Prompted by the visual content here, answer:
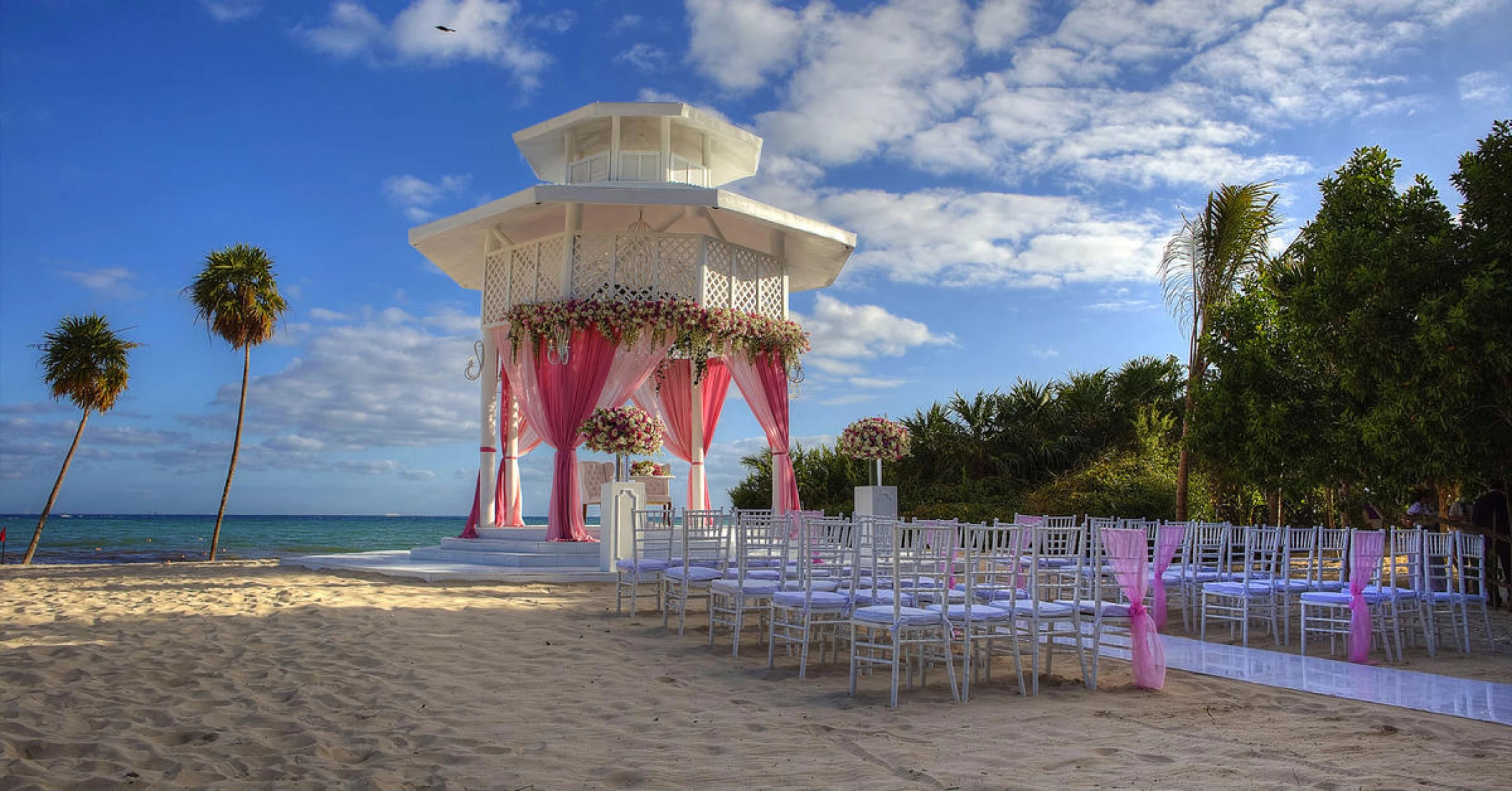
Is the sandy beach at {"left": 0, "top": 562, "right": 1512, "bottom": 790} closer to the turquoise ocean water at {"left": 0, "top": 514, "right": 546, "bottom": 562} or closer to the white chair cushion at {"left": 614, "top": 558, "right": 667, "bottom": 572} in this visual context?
the white chair cushion at {"left": 614, "top": 558, "right": 667, "bottom": 572}

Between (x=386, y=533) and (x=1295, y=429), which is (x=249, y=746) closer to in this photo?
(x=1295, y=429)

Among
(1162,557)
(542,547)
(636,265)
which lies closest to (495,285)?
(636,265)

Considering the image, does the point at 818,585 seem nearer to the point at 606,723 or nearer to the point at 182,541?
the point at 606,723

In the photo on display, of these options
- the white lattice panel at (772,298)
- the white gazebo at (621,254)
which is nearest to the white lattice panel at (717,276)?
the white gazebo at (621,254)

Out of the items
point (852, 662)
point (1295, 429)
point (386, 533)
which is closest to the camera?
point (852, 662)

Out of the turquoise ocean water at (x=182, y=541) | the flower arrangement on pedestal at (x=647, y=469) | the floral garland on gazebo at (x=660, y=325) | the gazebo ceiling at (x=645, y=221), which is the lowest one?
the turquoise ocean water at (x=182, y=541)

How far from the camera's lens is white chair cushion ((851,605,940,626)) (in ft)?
15.1

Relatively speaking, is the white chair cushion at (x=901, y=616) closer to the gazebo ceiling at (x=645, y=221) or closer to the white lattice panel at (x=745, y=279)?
the gazebo ceiling at (x=645, y=221)

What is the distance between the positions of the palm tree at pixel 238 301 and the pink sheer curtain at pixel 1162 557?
1380 centimetres

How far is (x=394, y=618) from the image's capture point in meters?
7.18

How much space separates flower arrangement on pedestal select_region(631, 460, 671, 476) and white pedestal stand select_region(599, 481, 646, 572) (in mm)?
3618

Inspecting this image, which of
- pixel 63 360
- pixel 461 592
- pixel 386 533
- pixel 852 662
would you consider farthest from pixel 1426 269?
pixel 386 533

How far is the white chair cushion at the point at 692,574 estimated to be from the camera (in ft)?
22.6

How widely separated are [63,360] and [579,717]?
14.6 m
